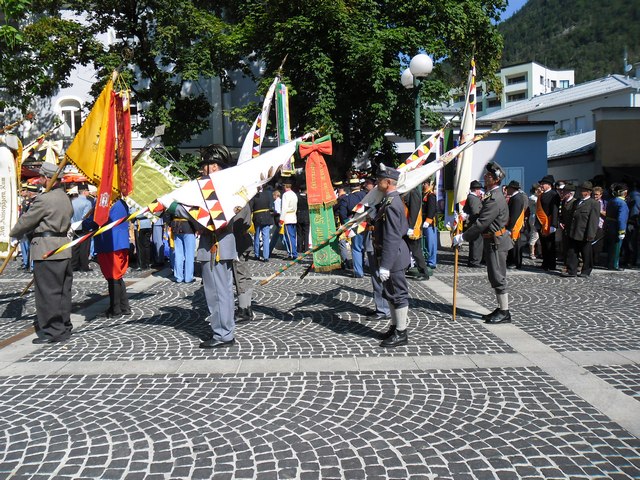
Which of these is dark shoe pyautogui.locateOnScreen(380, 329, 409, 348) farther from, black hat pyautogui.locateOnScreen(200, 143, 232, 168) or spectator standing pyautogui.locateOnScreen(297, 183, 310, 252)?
spectator standing pyautogui.locateOnScreen(297, 183, 310, 252)

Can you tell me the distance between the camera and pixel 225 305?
6281 mm

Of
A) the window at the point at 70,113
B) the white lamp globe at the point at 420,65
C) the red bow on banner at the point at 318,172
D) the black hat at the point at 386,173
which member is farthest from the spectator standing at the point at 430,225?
the window at the point at 70,113

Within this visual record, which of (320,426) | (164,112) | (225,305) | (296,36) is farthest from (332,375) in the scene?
(164,112)

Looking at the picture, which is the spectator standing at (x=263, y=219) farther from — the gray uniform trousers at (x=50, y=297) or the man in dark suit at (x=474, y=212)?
the gray uniform trousers at (x=50, y=297)

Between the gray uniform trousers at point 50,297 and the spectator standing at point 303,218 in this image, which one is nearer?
the gray uniform trousers at point 50,297

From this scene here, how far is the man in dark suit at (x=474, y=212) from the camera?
474 inches

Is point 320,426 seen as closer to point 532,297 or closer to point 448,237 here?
point 532,297

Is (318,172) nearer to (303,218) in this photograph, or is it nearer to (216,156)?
(216,156)

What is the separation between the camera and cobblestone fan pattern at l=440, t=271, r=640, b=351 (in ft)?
21.2

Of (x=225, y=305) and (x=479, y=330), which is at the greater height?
(x=225, y=305)

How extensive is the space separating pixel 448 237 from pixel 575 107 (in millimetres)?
32564

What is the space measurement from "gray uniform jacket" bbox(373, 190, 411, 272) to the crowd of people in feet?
0.04

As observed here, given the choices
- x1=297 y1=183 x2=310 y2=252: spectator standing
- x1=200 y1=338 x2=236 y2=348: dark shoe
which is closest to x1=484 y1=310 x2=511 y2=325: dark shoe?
x1=200 y1=338 x2=236 y2=348: dark shoe

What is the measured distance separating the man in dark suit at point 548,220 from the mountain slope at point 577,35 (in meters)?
88.7
